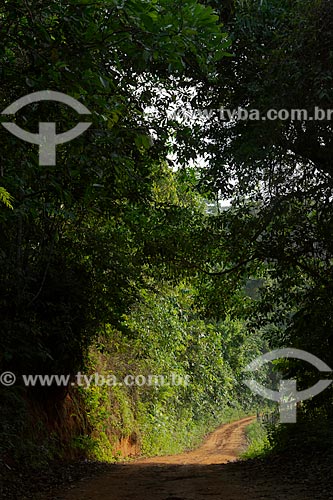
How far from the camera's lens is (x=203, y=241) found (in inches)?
443

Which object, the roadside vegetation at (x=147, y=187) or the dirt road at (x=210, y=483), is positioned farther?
the dirt road at (x=210, y=483)

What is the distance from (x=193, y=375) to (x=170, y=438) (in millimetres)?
5219

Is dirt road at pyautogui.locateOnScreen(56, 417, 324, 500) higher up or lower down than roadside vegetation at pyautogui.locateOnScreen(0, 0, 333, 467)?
lower down

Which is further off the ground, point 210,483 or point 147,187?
point 147,187

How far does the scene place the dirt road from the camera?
7531 millimetres

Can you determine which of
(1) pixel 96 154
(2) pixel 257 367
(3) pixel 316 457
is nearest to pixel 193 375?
(2) pixel 257 367

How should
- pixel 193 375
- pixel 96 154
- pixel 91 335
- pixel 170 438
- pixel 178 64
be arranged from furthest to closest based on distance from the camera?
pixel 193 375, pixel 170 438, pixel 91 335, pixel 96 154, pixel 178 64

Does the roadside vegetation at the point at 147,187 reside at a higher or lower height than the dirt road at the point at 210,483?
higher

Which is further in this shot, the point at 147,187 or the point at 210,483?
the point at 147,187

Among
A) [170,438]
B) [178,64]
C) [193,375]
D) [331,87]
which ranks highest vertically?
[331,87]

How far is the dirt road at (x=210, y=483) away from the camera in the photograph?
7.53m

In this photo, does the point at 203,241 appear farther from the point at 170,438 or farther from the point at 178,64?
the point at 170,438

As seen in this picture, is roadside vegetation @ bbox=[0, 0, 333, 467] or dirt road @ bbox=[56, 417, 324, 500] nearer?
roadside vegetation @ bbox=[0, 0, 333, 467]

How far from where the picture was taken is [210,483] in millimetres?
8750
